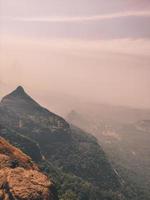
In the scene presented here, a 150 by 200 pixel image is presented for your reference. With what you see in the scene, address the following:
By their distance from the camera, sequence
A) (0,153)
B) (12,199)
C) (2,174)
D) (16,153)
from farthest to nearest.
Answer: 1. (16,153)
2. (0,153)
3. (2,174)
4. (12,199)

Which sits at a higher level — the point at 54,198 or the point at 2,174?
the point at 2,174

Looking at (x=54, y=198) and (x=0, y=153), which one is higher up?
(x=0, y=153)

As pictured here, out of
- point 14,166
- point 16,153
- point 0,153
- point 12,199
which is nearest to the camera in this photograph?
point 12,199

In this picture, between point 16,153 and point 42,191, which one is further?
point 16,153

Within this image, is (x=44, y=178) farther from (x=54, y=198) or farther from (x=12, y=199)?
(x=12, y=199)

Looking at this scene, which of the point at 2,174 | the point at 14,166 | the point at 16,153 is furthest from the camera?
the point at 16,153

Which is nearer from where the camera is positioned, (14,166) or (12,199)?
(12,199)

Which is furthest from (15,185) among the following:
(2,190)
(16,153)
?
(16,153)

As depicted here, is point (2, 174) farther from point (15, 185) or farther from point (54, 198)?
point (54, 198)

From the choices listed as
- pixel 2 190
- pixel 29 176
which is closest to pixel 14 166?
pixel 29 176
